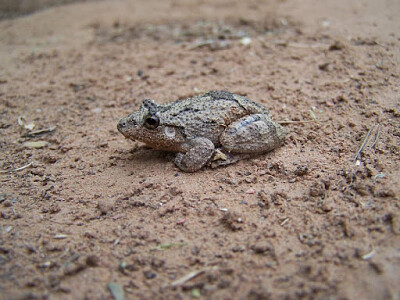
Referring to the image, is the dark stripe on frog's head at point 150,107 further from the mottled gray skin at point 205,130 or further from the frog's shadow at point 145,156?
the frog's shadow at point 145,156

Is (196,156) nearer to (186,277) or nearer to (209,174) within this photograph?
(209,174)

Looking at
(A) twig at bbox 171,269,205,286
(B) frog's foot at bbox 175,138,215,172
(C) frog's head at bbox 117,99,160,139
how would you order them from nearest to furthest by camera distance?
1. (A) twig at bbox 171,269,205,286
2. (B) frog's foot at bbox 175,138,215,172
3. (C) frog's head at bbox 117,99,160,139

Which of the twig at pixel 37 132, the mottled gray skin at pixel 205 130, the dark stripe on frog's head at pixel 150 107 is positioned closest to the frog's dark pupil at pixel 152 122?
the mottled gray skin at pixel 205 130

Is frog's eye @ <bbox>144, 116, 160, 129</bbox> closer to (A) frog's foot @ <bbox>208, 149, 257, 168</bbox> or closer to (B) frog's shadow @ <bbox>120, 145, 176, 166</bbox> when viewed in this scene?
(B) frog's shadow @ <bbox>120, 145, 176, 166</bbox>

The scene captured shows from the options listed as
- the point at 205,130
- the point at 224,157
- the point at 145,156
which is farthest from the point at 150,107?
the point at 224,157

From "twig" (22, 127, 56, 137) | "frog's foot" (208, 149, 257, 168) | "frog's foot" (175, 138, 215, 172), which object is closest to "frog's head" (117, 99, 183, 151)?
"frog's foot" (175, 138, 215, 172)

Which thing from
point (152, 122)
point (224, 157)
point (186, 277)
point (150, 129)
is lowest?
point (186, 277)
